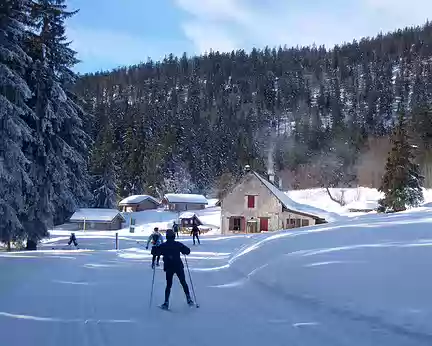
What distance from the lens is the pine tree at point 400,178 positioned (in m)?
45.6

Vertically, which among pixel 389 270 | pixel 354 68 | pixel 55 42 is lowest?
pixel 389 270

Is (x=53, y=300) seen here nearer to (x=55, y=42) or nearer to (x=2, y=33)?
(x=2, y=33)

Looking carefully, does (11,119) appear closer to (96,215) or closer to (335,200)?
(96,215)

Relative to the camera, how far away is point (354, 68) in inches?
7628

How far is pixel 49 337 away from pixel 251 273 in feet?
25.1

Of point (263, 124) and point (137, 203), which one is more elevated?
point (263, 124)

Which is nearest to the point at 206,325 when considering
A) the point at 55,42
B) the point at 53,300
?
the point at 53,300

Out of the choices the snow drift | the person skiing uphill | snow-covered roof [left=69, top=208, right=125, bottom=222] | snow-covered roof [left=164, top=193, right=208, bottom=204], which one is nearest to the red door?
snow-covered roof [left=69, top=208, right=125, bottom=222]

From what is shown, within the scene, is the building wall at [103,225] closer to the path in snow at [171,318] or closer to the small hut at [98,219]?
the small hut at [98,219]

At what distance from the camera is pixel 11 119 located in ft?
57.3

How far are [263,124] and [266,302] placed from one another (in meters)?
151

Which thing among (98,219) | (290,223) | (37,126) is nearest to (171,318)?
(37,126)

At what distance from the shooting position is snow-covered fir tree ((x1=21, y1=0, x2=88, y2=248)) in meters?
24.4

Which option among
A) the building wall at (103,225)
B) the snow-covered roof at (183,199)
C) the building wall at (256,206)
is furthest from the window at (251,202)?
the snow-covered roof at (183,199)
